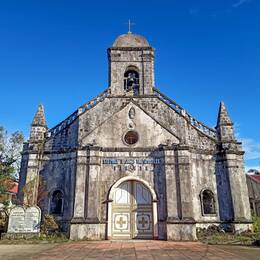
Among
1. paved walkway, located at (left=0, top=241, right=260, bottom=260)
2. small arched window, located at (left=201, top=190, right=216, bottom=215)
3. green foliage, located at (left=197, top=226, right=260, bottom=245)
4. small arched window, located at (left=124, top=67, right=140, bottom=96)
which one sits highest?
small arched window, located at (left=124, top=67, right=140, bottom=96)

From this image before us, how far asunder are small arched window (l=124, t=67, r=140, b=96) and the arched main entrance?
7.01 m

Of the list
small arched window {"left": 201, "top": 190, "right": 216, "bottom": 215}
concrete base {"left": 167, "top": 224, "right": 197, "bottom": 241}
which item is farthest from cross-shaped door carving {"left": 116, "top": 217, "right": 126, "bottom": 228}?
small arched window {"left": 201, "top": 190, "right": 216, "bottom": 215}

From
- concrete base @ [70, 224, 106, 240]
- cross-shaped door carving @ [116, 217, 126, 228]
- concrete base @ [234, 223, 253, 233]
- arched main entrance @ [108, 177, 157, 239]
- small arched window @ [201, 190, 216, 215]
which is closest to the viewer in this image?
concrete base @ [70, 224, 106, 240]

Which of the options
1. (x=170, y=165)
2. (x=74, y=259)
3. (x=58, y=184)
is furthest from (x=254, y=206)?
(x=74, y=259)

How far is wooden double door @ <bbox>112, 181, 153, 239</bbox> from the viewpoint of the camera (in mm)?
15336

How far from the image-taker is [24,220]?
1451cm

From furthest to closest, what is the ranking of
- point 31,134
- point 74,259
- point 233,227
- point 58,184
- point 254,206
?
point 254,206, point 31,134, point 58,184, point 233,227, point 74,259

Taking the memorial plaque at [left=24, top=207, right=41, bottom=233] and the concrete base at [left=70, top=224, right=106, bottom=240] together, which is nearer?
the memorial plaque at [left=24, top=207, right=41, bottom=233]

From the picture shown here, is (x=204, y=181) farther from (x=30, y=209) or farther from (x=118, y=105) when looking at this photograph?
(x=30, y=209)

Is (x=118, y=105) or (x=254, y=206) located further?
(x=254, y=206)

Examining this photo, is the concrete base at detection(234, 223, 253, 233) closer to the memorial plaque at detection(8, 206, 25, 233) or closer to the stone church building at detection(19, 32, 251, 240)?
the stone church building at detection(19, 32, 251, 240)

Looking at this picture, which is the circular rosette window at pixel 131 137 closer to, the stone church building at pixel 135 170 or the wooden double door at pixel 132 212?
the stone church building at pixel 135 170

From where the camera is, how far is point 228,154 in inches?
682

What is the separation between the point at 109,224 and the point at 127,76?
10936 millimetres
